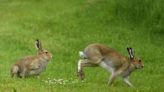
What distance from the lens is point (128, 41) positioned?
84.1ft

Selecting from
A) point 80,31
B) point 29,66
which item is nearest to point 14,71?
point 29,66

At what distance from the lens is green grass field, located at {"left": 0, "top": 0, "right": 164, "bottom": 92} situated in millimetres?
20328

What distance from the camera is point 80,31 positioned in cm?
2689

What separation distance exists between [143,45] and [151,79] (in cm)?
629

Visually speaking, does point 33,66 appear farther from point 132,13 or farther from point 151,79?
point 132,13

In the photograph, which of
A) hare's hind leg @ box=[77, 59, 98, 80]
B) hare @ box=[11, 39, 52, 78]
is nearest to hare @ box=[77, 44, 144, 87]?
hare's hind leg @ box=[77, 59, 98, 80]

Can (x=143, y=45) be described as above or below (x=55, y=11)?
below

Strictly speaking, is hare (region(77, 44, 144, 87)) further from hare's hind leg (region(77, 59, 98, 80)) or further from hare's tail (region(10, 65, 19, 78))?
hare's tail (region(10, 65, 19, 78))

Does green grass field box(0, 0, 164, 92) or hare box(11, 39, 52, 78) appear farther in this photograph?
green grass field box(0, 0, 164, 92)

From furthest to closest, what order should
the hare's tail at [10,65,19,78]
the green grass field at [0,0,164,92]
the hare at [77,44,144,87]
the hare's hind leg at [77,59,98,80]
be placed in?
the green grass field at [0,0,164,92]
the hare's hind leg at [77,59,98,80]
the hare at [77,44,144,87]
the hare's tail at [10,65,19,78]

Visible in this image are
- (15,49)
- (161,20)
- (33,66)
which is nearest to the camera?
(33,66)

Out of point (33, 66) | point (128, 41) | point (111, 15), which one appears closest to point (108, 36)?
point (128, 41)

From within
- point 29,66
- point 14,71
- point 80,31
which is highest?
point 80,31

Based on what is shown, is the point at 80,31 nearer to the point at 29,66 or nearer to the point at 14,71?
the point at 29,66
